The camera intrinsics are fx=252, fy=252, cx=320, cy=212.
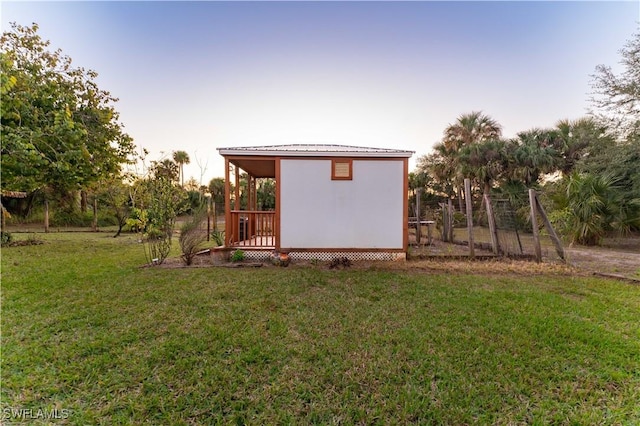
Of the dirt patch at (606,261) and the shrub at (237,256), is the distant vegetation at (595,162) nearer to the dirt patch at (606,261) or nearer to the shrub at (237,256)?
the dirt patch at (606,261)

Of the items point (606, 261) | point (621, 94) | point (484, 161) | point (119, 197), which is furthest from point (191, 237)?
point (484, 161)

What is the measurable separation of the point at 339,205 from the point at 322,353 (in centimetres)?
421

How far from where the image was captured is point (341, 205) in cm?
636

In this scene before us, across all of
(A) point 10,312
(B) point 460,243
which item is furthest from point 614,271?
(A) point 10,312

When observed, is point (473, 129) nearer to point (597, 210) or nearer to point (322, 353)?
point (597, 210)

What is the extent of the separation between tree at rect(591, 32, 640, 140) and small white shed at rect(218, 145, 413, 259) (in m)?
9.21

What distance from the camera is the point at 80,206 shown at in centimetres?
1825

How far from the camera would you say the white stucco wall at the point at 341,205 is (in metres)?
6.29

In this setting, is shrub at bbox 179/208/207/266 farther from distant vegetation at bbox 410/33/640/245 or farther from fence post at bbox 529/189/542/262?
distant vegetation at bbox 410/33/640/245

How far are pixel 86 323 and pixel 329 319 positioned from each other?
2968 millimetres

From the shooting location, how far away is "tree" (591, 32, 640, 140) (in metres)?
8.55

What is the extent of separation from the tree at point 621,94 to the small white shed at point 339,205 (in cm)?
921

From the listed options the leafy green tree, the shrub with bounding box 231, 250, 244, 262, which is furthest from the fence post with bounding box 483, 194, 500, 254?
the leafy green tree

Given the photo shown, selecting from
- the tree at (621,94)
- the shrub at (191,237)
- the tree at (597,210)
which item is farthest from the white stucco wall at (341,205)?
the tree at (621,94)
